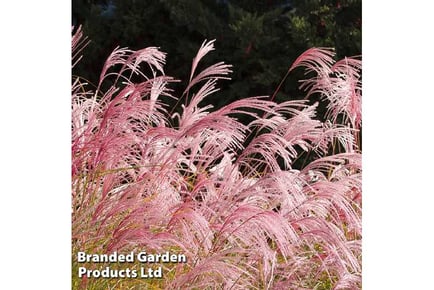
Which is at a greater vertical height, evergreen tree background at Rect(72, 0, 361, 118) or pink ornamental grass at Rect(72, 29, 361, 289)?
evergreen tree background at Rect(72, 0, 361, 118)

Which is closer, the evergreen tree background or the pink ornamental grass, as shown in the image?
the pink ornamental grass

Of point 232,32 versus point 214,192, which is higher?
point 232,32

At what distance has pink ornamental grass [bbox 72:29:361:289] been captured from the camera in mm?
2852

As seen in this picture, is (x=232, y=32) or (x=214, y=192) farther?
(x=232, y=32)

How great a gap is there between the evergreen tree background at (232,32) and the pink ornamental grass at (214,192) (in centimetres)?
16

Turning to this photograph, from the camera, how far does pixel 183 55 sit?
12.3ft

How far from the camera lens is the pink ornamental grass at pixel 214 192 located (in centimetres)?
285

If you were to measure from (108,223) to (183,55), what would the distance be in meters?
1.05

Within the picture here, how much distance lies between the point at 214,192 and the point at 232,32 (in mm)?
1186

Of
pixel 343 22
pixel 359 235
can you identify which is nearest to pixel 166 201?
pixel 359 235

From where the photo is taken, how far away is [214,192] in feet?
10.2

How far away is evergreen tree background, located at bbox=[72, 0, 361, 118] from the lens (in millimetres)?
3482

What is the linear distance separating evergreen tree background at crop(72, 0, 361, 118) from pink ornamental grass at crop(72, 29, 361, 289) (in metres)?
0.16

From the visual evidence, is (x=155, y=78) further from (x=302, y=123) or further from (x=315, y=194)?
(x=315, y=194)
